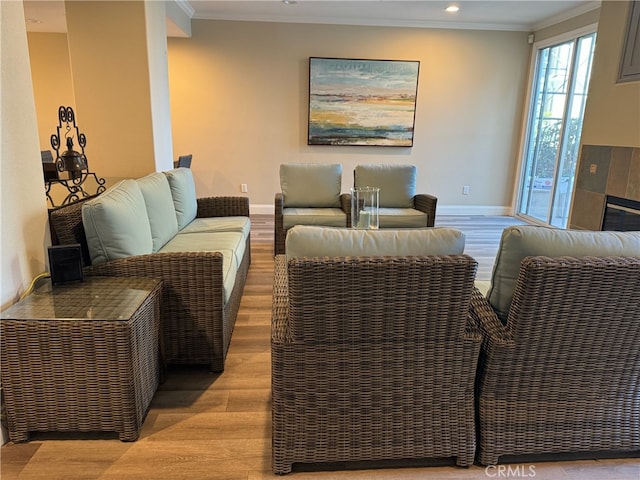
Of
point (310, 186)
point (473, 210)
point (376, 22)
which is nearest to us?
point (310, 186)

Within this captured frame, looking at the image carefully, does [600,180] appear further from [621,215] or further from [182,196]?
[182,196]

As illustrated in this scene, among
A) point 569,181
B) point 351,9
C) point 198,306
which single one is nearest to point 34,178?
point 198,306

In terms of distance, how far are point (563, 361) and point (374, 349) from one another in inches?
27.9

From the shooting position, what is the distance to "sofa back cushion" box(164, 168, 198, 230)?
3256 mm

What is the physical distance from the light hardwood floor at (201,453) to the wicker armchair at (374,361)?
115 mm

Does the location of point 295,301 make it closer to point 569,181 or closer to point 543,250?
point 543,250

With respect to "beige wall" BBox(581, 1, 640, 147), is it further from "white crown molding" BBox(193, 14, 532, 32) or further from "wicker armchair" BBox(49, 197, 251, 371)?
"wicker armchair" BBox(49, 197, 251, 371)

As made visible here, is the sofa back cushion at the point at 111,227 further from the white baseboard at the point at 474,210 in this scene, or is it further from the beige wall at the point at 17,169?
the white baseboard at the point at 474,210

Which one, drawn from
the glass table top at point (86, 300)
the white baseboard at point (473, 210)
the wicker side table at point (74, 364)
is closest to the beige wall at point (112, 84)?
the glass table top at point (86, 300)

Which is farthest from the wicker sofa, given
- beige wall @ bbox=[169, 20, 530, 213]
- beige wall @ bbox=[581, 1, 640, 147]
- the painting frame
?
the painting frame

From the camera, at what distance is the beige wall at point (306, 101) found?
18.8 ft

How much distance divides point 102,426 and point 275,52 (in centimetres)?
528

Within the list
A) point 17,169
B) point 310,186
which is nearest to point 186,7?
point 310,186

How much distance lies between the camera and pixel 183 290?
6.86ft
